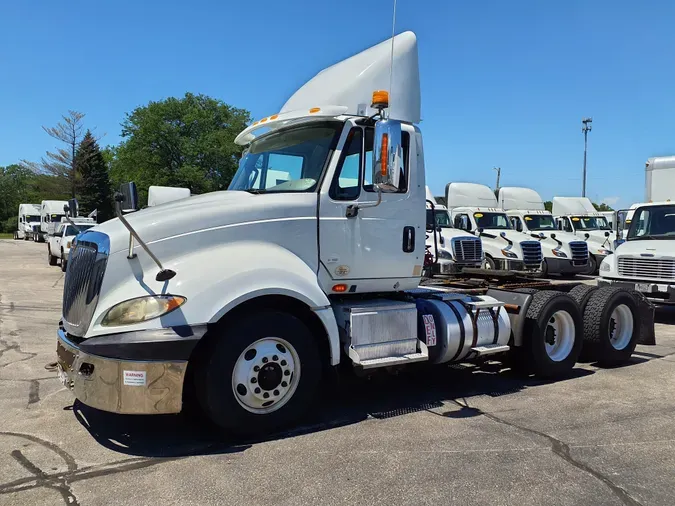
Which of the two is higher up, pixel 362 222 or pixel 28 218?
pixel 28 218

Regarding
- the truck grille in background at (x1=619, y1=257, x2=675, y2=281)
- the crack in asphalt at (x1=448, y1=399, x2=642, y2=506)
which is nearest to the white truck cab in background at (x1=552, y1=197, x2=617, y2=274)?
the truck grille in background at (x1=619, y1=257, x2=675, y2=281)

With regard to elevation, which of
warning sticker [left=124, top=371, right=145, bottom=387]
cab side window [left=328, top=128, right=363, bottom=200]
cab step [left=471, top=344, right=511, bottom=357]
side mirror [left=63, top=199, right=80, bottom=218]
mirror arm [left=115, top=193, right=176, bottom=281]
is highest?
cab side window [left=328, top=128, right=363, bottom=200]

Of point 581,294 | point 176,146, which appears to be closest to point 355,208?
point 581,294

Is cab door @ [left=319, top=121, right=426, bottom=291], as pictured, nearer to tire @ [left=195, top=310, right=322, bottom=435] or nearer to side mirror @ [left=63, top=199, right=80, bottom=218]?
tire @ [left=195, top=310, right=322, bottom=435]

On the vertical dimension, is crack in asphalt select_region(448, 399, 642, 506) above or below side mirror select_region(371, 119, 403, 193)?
below

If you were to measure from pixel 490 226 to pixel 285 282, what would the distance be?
15.9 metres

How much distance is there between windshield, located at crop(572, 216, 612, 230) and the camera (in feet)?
75.3

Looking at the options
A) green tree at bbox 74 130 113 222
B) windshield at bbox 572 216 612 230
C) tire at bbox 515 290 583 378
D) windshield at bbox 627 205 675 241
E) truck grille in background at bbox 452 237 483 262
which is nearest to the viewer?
tire at bbox 515 290 583 378

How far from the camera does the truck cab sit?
35.5 feet

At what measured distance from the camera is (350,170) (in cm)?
536

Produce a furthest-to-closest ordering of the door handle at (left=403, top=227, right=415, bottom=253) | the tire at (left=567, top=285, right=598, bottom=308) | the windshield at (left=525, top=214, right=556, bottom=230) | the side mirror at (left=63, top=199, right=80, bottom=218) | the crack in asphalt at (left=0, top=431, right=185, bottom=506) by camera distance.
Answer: the windshield at (left=525, top=214, right=556, bottom=230)
the tire at (left=567, top=285, right=598, bottom=308)
the side mirror at (left=63, top=199, right=80, bottom=218)
the door handle at (left=403, top=227, right=415, bottom=253)
the crack in asphalt at (left=0, top=431, right=185, bottom=506)

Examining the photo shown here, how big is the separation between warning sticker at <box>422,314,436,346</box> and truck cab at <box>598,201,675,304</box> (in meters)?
6.72

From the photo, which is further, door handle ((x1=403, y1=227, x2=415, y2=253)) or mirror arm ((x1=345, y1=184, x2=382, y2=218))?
door handle ((x1=403, y1=227, x2=415, y2=253))

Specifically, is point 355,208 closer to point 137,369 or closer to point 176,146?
point 137,369
